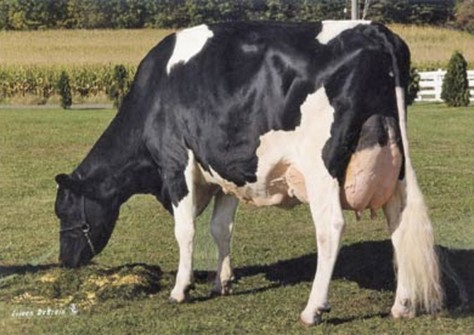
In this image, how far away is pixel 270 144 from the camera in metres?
7.20

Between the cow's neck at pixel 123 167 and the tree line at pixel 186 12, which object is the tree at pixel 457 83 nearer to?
the tree line at pixel 186 12

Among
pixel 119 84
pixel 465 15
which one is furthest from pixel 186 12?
pixel 465 15

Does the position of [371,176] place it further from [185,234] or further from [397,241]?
[185,234]

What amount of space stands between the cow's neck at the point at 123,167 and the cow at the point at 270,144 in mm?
11

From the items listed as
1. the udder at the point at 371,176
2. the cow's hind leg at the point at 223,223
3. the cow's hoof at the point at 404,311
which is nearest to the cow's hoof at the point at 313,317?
the cow's hoof at the point at 404,311

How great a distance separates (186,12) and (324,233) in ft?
81.4

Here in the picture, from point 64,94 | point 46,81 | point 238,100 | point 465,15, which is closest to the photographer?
point 238,100

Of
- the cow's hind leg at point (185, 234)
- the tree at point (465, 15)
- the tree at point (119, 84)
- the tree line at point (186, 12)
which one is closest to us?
the cow's hind leg at point (185, 234)

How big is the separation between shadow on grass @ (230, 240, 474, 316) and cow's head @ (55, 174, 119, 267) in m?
1.32

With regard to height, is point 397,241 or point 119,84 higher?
point 397,241

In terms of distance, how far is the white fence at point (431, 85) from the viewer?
3884cm

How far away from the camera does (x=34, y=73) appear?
148 ft

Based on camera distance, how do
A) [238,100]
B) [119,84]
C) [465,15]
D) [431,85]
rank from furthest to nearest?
[431,85]
[465,15]
[119,84]
[238,100]

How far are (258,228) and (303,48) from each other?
4.35 meters
